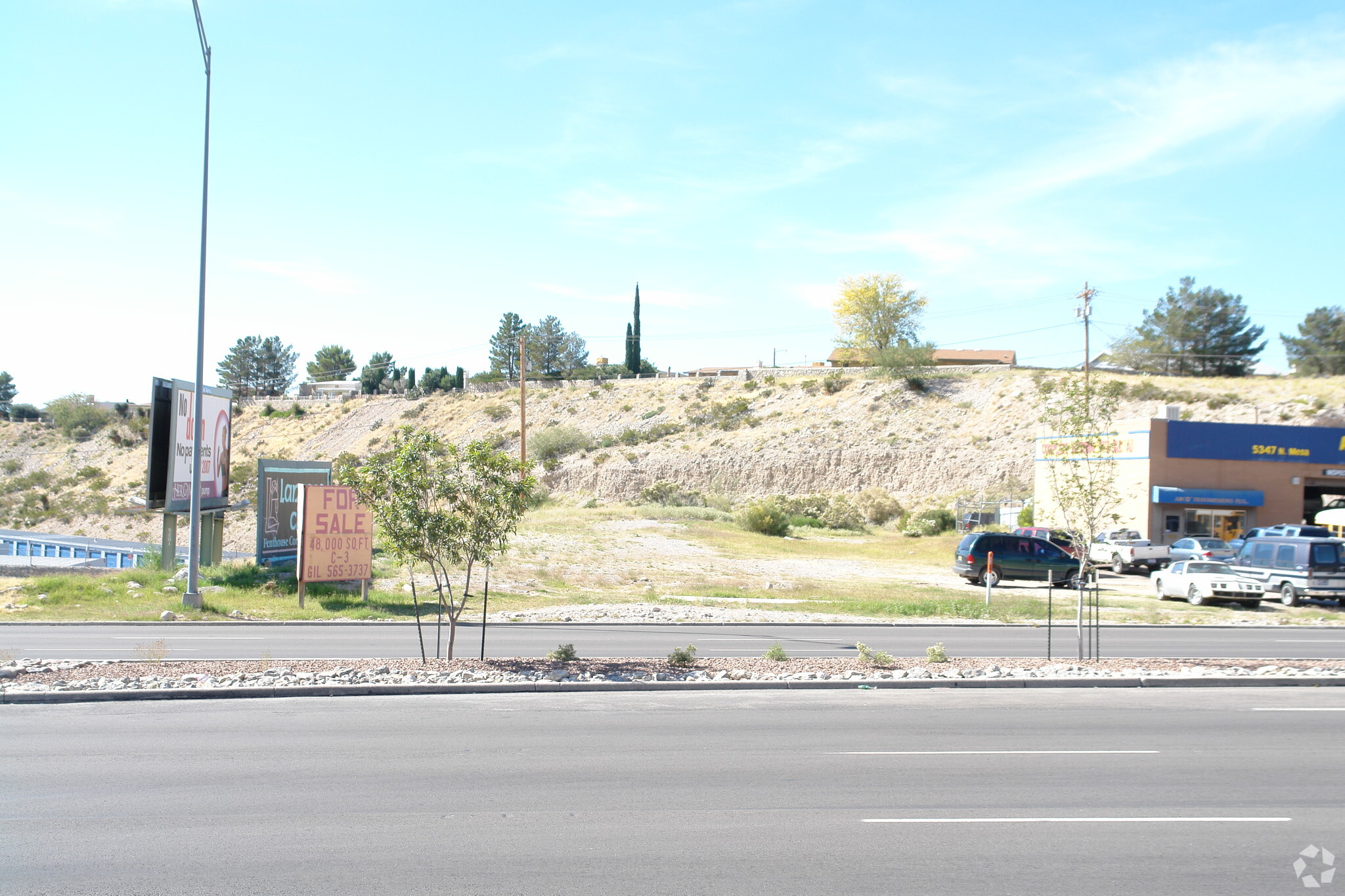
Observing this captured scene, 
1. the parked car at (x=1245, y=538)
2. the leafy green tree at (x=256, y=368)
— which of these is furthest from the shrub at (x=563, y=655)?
the leafy green tree at (x=256, y=368)

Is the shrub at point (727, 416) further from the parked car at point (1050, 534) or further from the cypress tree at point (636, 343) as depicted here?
the parked car at point (1050, 534)

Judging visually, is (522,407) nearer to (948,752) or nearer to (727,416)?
(727,416)

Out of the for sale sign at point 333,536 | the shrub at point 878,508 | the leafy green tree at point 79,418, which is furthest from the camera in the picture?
the leafy green tree at point 79,418

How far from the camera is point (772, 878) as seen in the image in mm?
5508

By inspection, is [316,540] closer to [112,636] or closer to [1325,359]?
[112,636]

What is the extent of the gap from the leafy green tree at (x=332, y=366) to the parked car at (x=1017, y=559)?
115927 millimetres

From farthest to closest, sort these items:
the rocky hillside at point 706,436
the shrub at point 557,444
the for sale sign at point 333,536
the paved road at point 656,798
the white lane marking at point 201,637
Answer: the shrub at point 557,444
the rocky hillside at point 706,436
the for sale sign at point 333,536
the white lane marking at point 201,637
the paved road at point 656,798

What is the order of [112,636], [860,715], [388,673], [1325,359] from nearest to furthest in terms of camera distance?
[860,715] → [388,673] → [112,636] → [1325,359]

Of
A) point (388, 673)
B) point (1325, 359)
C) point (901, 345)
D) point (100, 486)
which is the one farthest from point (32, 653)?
point (1325, 359)

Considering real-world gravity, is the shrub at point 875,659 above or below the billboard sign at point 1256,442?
below

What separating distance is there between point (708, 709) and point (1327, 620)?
67.6ft

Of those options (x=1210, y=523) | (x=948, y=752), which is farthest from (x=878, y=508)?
(x=948, y=752)

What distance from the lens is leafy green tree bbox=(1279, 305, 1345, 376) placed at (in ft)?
278

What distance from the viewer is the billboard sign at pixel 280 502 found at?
24203 millimetres
